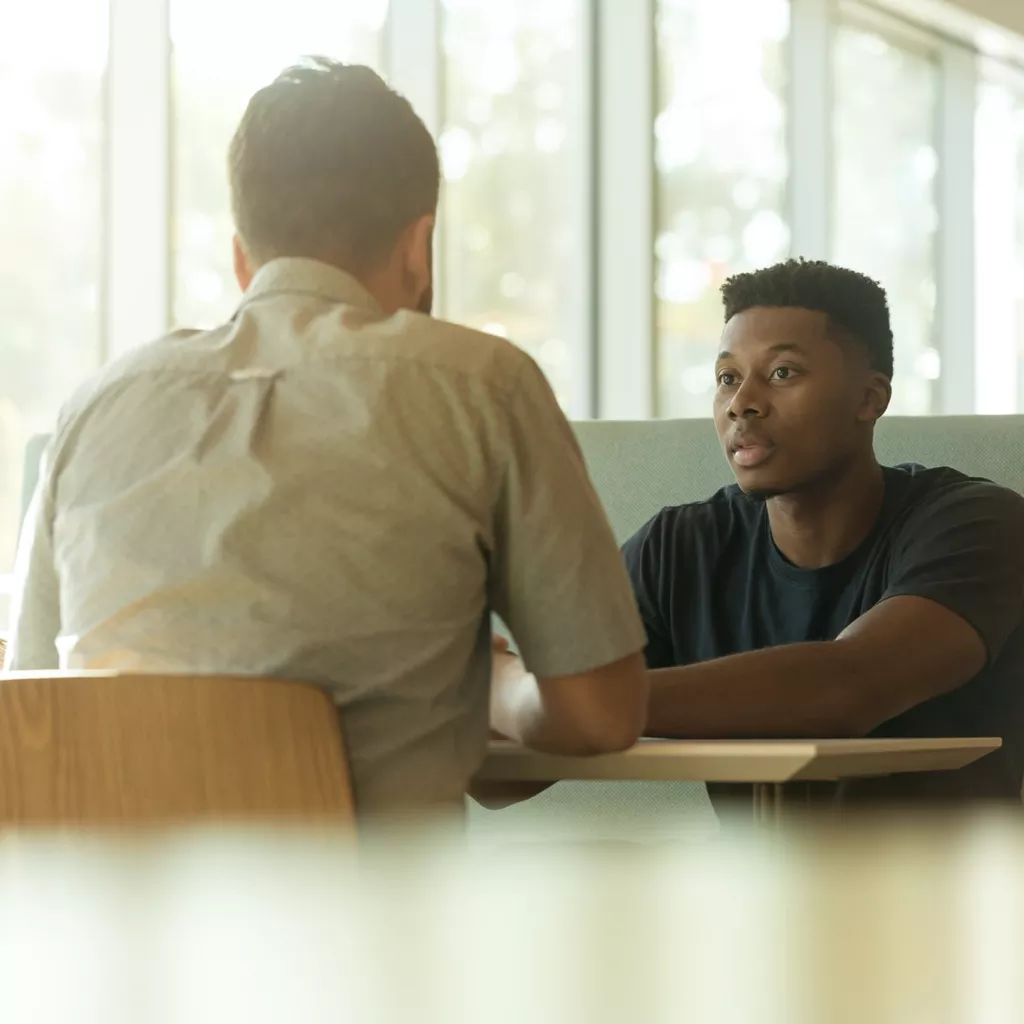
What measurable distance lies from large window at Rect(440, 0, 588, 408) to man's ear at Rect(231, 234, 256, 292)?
3.77 metres

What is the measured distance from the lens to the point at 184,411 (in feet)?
3.63

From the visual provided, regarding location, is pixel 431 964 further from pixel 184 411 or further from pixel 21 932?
pixel 184 411

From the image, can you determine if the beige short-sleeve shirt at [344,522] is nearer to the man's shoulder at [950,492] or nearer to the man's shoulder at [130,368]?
the man's shoulder at [130,368]

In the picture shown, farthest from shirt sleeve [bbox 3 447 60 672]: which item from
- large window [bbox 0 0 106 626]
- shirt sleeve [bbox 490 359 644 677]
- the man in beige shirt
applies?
large window [bbox 0 0 106 626]

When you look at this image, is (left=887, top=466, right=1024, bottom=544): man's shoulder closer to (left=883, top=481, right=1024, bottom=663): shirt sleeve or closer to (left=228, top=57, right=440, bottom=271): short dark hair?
(left=883, top=481, right=1024, bottom=663): shirt sleeve

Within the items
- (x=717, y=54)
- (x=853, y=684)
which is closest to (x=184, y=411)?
(x=853, y=684)

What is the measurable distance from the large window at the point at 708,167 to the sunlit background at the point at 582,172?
11 millimetres

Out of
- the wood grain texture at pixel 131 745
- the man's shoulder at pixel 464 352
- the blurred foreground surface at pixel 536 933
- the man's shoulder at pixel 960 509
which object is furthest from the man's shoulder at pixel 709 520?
the blurred foreground surface at pixel 536 933

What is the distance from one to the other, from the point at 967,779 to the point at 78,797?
126 centimetres

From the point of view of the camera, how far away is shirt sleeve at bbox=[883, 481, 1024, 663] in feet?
5.59

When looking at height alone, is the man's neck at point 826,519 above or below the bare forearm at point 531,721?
above

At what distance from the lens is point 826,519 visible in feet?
6.57

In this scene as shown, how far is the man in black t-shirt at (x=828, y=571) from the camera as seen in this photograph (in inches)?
60.7

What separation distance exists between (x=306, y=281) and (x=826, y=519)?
1.00 metres
